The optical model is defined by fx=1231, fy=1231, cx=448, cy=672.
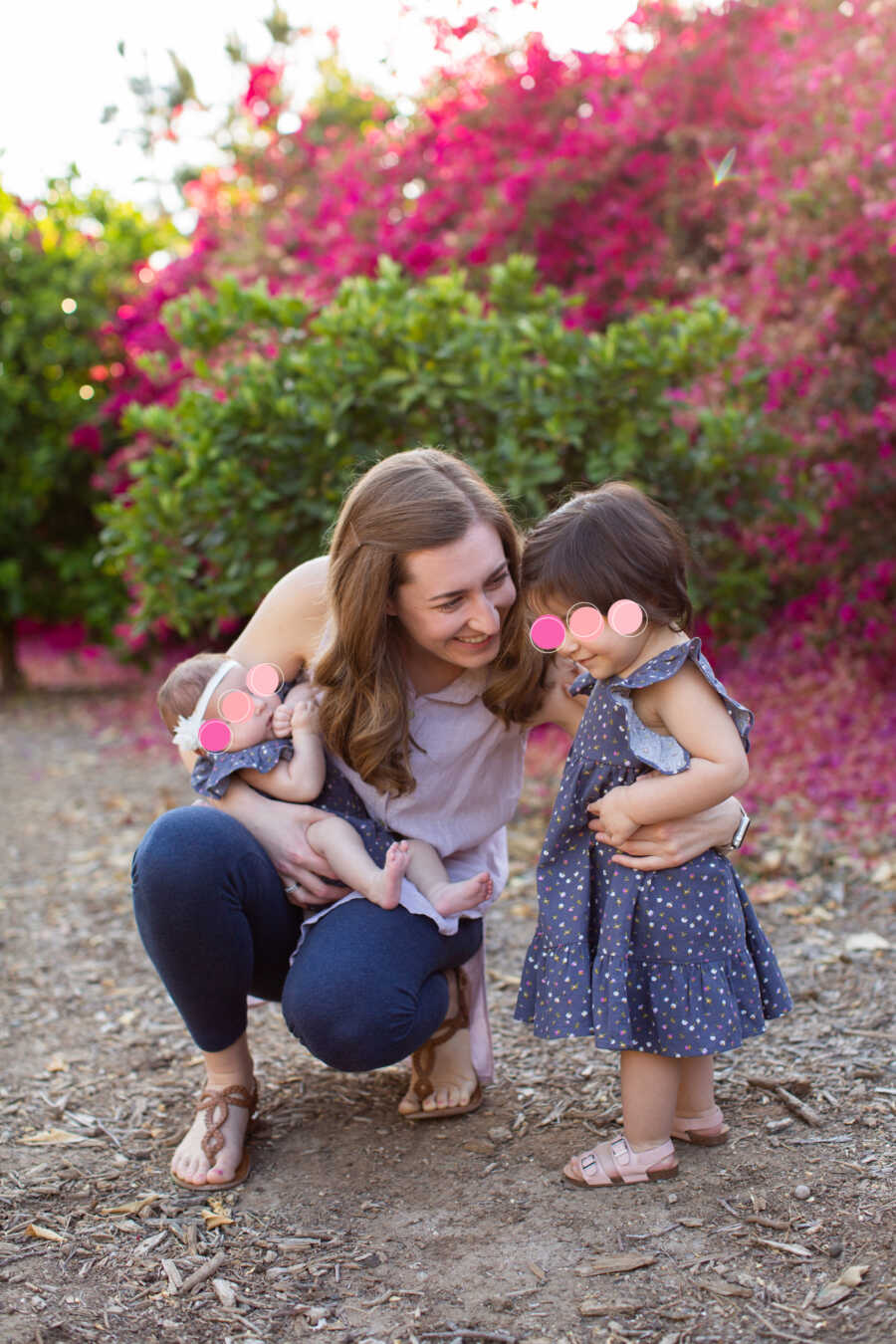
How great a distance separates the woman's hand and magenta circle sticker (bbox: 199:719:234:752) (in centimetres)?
66

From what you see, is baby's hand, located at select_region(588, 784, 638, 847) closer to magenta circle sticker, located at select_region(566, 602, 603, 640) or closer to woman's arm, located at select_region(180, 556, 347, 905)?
magenta circle sticker, located at select_region(566, 602, 603, 640)

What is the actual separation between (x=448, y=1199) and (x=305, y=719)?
0.82 metres

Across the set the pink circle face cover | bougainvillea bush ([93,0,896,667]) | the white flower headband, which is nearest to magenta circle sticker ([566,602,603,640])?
the pink circle face cover

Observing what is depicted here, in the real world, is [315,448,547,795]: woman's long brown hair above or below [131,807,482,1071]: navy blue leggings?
above

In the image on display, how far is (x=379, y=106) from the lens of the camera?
8.12 metres

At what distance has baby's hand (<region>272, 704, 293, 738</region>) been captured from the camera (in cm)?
218

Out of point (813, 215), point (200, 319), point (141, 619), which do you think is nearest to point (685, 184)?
point (813, 215)

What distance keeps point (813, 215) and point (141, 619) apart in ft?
9.75

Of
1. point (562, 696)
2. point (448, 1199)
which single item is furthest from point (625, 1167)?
point (562, 696)

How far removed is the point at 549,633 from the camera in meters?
1.89

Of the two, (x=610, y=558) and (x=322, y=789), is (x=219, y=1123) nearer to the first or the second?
(x=322, y=789)

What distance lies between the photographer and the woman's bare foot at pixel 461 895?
6.74 feet

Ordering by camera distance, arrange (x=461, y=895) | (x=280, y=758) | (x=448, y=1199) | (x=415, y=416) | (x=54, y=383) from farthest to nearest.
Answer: (x=54, y=383) < (x=415, y=416) < (x=280, y=758) < (x=461, y=895) < (x=448, y=1199)

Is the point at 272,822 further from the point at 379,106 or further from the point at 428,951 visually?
the point at 379,106
